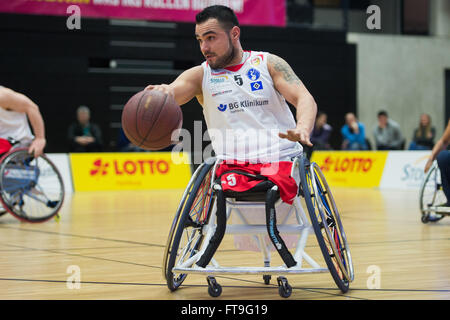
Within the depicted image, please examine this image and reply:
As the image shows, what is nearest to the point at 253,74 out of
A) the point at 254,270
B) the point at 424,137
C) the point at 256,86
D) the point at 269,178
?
the point at 256,86

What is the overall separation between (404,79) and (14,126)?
13.3 meters

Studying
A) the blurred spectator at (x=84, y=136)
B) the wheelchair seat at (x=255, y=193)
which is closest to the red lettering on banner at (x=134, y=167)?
the blurred spectator at (x=84, y=136)

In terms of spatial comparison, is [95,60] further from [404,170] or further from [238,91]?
[238,91]

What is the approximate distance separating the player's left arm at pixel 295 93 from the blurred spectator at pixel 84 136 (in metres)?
9.58

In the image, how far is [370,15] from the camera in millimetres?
19266

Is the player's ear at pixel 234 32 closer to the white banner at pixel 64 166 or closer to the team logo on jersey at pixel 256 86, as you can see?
the team logo on jersey at pixel 256 86

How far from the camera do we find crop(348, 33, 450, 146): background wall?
1822 cm

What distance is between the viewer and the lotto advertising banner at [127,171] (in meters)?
12.4

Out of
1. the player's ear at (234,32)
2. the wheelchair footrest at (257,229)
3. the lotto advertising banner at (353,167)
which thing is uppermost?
the player's ear at (234,32)

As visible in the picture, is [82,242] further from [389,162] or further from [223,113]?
[389,162]

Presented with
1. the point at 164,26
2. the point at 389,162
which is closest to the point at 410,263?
the point at 389,162

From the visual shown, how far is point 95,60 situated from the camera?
15102 millimetres

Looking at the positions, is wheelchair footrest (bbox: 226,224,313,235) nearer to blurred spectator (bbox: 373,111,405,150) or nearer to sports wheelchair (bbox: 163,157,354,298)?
sports wheelchair (bbox: 163,157,354,298)
